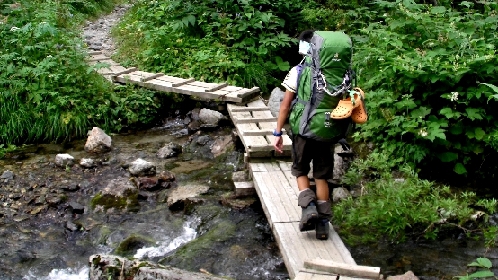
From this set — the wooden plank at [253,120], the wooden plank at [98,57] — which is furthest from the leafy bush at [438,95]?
the wooden plank at [98,57]

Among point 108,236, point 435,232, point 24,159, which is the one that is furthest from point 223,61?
point 435,232

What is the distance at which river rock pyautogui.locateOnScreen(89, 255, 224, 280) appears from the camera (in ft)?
16.1

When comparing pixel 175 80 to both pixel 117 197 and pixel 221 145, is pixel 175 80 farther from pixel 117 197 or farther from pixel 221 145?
pixel 117 197

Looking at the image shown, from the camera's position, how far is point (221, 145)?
9.32 metres

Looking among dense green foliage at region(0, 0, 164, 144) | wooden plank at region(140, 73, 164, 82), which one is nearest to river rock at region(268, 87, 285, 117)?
dense green foliage at region(0, 0, 164, 144)

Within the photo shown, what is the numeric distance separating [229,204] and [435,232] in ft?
8.53

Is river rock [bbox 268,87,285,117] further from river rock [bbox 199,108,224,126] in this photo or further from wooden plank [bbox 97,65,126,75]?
wooden plank [bbox 97,65,126,75]

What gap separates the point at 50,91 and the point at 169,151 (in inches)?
101

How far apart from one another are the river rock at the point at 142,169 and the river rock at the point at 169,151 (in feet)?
2.33

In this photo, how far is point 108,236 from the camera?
6617 mm

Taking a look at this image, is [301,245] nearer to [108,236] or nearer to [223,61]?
[108,236]

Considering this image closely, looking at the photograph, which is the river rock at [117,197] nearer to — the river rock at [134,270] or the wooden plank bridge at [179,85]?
the river rock at [134,270]

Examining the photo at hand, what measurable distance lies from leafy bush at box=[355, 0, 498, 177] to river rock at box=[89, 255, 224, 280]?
3.79 metres

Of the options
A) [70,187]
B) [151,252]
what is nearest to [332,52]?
[151,252]
